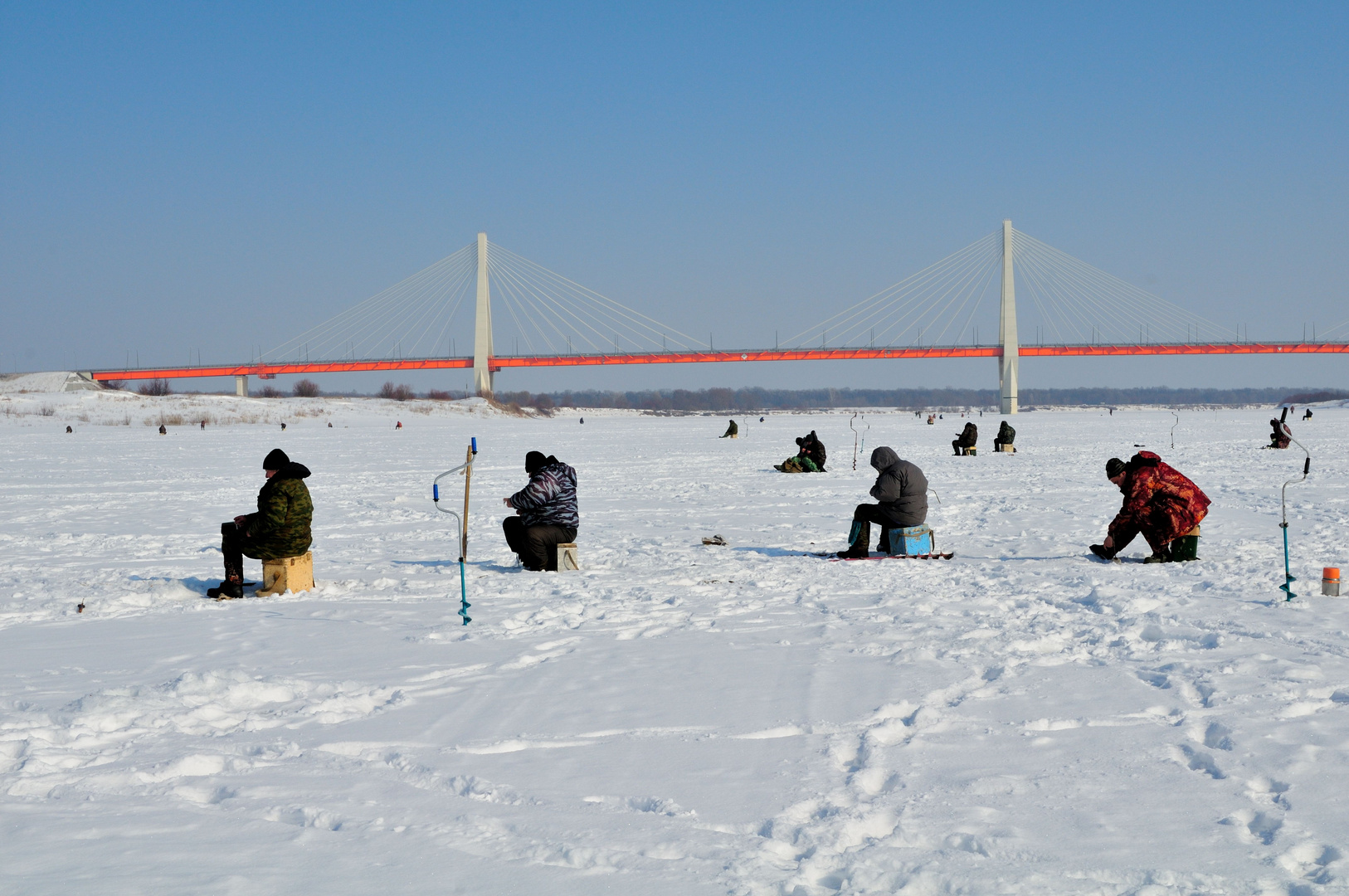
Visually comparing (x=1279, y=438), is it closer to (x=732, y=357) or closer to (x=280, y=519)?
(x=280, y=519)

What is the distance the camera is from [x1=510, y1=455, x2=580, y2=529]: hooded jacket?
8961mm

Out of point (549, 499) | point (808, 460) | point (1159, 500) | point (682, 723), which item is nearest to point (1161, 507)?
point (1159, 500)

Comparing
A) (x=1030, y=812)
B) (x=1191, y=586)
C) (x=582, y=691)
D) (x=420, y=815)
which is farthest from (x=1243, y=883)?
(x=1191, y=586)

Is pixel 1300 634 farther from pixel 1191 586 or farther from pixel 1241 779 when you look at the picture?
pixel 1241 779

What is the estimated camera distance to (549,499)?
29.6 feet

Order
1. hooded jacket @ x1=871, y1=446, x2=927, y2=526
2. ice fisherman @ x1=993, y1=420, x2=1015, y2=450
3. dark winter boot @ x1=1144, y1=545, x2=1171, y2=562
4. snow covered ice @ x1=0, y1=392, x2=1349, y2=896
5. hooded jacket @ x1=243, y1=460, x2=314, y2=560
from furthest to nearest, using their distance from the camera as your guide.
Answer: ice fisherman @ x1=993, y1=420, x2=1015, y2=450 → hooded jacket @ x1=871, y1=446, x2=927, y2=526 → dark winter boot @ x1=1144, y1=545, x2=1171, y2=562 → hooded jacket @ x1=243, y1=460, x2=314, y2=560 → snow covered ice @ x1=0, y1=392, x2=1349, y2=896

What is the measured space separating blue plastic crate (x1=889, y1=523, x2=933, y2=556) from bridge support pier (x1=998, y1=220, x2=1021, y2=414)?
67305mm

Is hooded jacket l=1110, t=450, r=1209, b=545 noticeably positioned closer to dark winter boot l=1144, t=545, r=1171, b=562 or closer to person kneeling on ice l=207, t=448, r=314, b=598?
dark winter boot l=1144, t=545, r=1171, b=562

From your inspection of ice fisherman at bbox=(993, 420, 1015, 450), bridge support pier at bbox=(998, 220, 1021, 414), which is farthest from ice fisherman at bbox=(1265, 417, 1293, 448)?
bridge support pier at bbox=(998, 220, 1021, 414)

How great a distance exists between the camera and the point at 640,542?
11172mm

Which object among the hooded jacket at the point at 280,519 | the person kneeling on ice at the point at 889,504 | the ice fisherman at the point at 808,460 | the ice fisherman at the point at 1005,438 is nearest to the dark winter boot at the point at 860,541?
the person kneeling on ice at the point at 889,504

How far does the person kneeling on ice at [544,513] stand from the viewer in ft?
29.5

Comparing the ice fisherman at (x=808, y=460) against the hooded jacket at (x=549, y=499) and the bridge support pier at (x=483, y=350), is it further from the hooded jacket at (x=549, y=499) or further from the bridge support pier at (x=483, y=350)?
the bridge support pier at (x=483, y=350)

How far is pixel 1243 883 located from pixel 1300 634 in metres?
3.65
